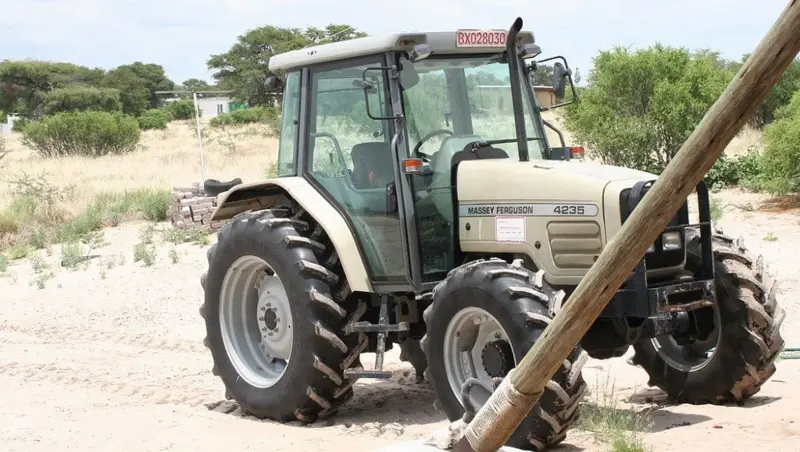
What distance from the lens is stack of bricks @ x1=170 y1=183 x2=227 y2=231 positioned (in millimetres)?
A: 16641

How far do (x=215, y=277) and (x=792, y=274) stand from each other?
645cm

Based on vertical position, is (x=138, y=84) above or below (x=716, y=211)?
above

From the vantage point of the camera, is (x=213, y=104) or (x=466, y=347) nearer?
(x=466, y=347)

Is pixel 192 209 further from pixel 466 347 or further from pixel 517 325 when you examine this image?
pixel 517 325

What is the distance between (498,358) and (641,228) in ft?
7.74

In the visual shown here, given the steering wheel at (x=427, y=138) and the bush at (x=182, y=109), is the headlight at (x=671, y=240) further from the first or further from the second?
the bush at (x=182, y=109)

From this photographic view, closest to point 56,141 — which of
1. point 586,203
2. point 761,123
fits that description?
point 761,123

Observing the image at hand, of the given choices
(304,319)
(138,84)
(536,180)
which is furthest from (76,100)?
(536,180)

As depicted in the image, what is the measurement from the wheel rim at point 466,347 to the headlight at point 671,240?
1119 millimetres

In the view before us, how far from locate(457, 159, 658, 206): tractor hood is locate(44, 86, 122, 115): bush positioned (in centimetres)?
4847

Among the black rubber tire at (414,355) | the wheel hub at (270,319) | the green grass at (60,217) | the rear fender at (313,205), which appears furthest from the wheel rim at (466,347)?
the green grass at (60,217)

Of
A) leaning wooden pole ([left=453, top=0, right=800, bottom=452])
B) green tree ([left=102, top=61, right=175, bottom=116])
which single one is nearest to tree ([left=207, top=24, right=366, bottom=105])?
green tree ([left=102, top=61, right=175, bottom=116])

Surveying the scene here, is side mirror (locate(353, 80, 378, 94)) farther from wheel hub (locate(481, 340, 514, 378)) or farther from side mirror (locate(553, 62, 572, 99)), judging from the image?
wheel hub (locate(481, 340, 514, 378))

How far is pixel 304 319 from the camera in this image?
7.25 m
